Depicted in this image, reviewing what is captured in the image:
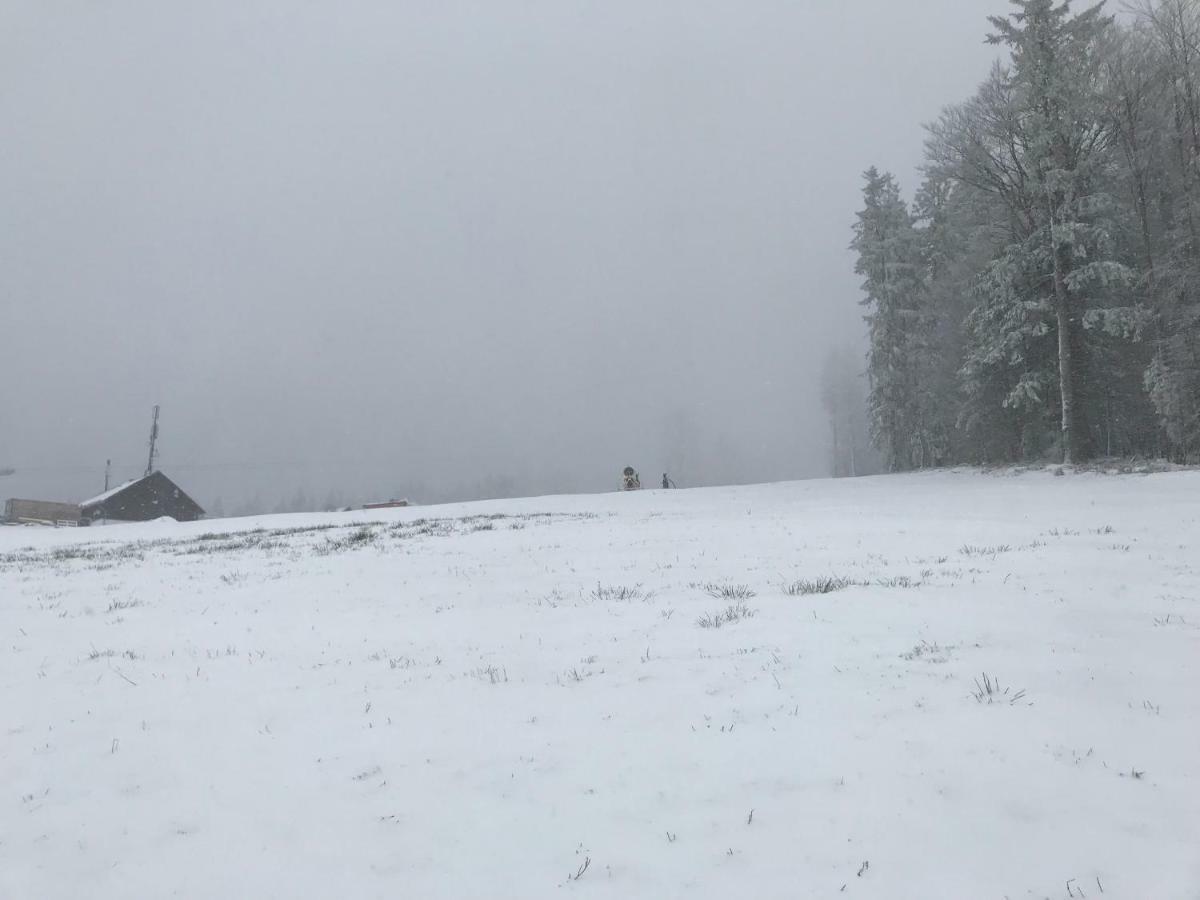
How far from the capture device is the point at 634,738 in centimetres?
432

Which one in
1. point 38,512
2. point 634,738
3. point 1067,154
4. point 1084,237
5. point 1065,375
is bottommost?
point 634,738

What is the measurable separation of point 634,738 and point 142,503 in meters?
63.7

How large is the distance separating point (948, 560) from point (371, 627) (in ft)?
26.1

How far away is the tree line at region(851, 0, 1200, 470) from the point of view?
72.8ft

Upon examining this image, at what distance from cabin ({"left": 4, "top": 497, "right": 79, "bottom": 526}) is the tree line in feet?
208

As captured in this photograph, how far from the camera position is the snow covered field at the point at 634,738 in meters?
3.10

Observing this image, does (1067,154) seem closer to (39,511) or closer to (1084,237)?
(1084,237)

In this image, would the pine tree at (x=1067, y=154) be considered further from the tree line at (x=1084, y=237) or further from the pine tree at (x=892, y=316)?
the pine tree at (x=892, y=316)

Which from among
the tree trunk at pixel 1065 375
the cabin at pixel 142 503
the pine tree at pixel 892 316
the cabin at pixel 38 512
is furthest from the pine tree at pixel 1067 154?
the cabin at pixel 38 512

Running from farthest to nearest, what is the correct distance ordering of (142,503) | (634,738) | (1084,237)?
1. (142,503)
2. (1084,237)
3. (634,738)

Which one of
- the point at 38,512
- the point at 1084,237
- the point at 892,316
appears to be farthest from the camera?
the point at 38,512

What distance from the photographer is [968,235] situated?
34969 millimetres

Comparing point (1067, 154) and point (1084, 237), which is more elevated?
point (1067, 154)

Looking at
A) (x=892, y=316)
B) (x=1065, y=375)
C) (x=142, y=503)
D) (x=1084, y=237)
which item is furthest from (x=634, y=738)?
(x=142, y=503)
